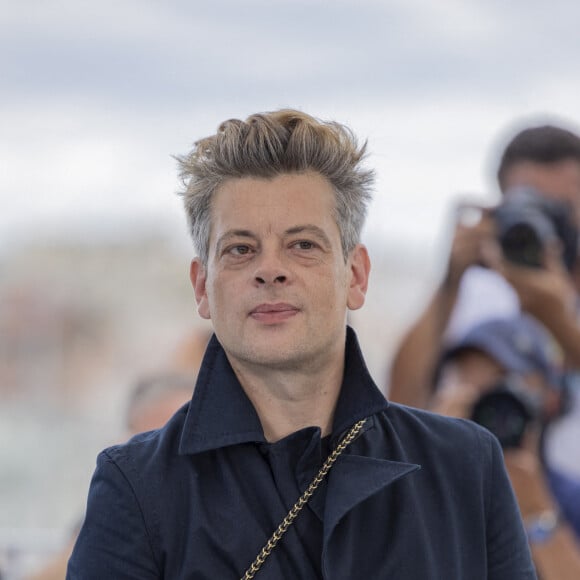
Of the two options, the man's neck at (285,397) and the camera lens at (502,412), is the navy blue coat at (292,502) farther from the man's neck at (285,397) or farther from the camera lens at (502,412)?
the camera lens at (502,412)

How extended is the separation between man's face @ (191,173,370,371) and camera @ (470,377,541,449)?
1.73 metres

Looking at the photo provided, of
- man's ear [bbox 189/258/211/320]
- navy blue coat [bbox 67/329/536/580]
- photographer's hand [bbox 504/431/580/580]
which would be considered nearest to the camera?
navy blue coat [bbox 67/329/536/580]

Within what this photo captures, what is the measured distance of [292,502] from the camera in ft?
3.53

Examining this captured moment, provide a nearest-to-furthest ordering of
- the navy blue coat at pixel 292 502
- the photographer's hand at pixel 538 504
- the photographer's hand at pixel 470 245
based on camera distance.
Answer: the navy blue coat at pixel 292 502, the photographer's hand at pixel 538 504, the photographer's hand at pixel 470 245

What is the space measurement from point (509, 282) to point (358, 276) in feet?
5.63

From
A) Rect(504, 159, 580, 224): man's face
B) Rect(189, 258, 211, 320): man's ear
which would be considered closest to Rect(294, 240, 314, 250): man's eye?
Rect(189, 258, 211, 320): man's ear

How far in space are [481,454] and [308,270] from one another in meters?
0.30

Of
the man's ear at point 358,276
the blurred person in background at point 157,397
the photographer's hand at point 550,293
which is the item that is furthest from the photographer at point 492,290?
the man's ear at point 358,276

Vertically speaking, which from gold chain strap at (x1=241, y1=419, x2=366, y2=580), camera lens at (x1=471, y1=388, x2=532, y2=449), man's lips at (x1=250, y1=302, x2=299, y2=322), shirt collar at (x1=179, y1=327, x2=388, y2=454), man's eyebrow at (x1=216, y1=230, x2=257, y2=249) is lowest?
camera lens at (x1=471, y1=388, x2=532, y2=449)

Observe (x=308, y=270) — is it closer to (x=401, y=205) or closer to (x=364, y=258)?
(x=364, y=258)

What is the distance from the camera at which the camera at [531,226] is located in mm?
2834

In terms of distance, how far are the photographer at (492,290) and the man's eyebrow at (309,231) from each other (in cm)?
179

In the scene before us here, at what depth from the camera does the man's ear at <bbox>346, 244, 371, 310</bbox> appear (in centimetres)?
119

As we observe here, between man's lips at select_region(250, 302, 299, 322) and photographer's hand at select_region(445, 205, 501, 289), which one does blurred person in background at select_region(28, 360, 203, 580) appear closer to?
photographer's hand at select_region(445, 205, 501, 289)
